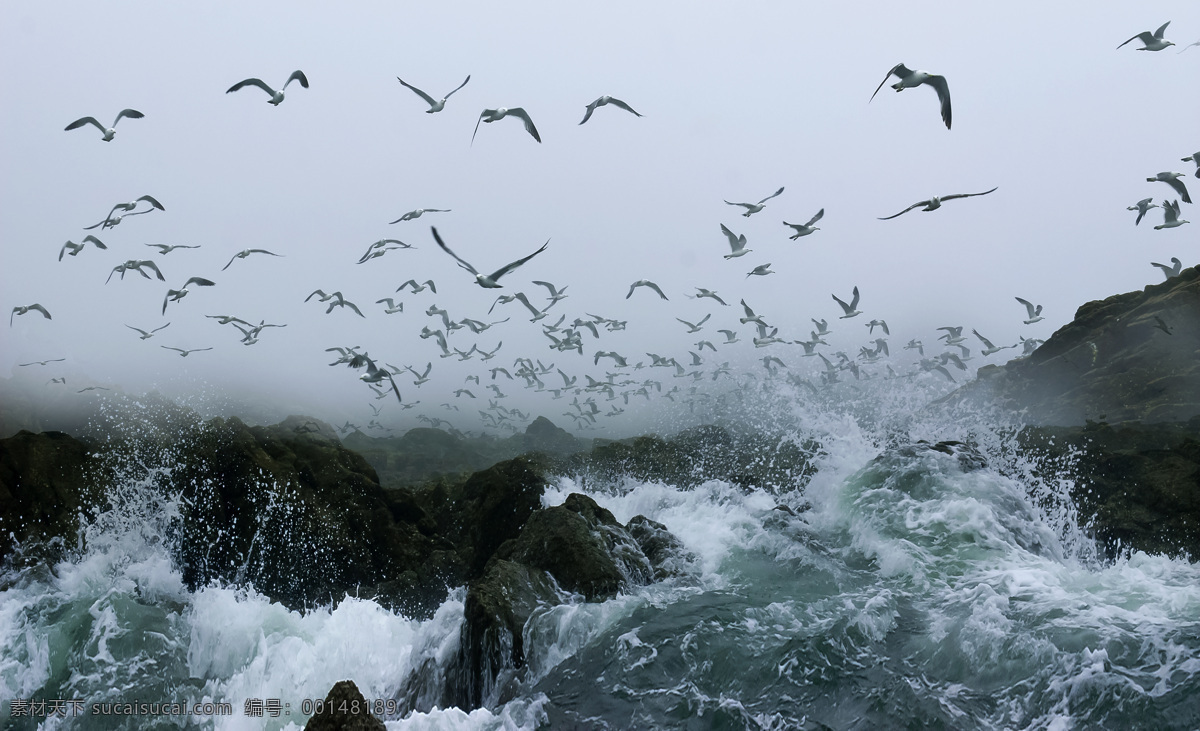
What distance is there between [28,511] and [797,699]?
11.7m

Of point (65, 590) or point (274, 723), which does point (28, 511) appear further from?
point (274, 723)

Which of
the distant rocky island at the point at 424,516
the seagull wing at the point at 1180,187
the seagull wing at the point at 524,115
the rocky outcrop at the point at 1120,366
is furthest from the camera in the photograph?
the rocky outcrop at the point at 1120,366

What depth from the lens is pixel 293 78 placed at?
1383 centimetres

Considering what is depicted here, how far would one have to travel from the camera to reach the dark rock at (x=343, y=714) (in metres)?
5.02

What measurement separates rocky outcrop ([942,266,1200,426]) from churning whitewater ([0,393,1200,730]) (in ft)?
23.9

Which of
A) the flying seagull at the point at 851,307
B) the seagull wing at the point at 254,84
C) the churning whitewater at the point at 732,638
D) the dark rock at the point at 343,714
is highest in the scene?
the seagull wing at the point at 254,84

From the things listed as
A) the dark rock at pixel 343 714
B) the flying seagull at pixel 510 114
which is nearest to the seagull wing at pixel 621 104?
the flying seagull at pixel 510 114

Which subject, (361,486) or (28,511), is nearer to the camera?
(28,511)

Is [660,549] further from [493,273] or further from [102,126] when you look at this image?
[102,126]

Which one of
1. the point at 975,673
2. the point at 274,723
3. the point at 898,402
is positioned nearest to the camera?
the point at 975,673

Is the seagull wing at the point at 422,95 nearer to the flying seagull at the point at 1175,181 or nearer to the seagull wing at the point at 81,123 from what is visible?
the seagull wing at the point at 81,123

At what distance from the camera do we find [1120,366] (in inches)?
Answer: 781

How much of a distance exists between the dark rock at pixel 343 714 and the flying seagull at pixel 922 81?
976 cm

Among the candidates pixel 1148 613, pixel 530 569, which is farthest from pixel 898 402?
pixel 530 569
